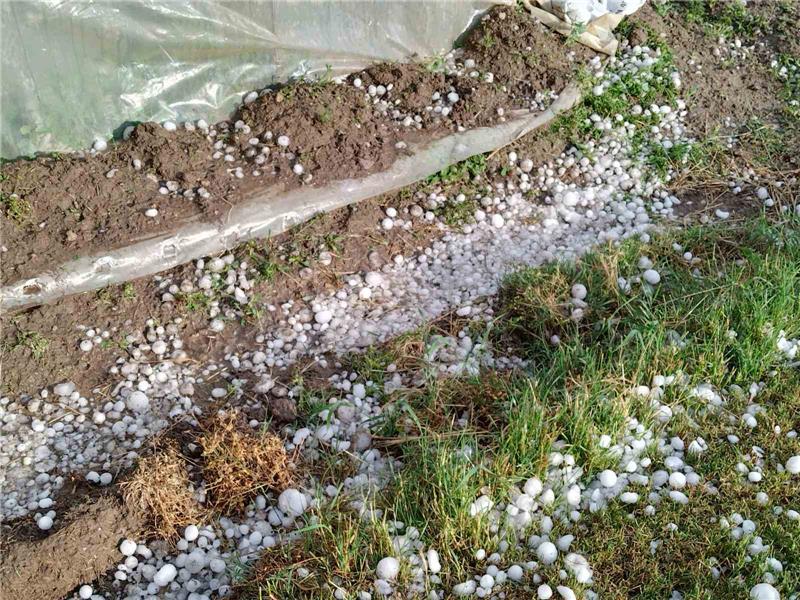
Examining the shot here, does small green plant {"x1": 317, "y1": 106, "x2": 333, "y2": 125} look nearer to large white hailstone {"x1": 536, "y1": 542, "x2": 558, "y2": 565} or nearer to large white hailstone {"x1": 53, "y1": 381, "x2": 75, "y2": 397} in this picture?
large white hailstone {"x1": 53, "y1": 381, "x2": 75, "y2": 397}

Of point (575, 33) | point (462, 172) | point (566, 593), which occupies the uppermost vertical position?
point (575, 33)

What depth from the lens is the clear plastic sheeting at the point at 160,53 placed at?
11.8 ft

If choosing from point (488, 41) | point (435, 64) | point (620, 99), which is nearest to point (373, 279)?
point (435, 64)

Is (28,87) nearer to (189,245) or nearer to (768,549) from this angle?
(189,245)

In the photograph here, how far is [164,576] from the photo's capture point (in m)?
2.65

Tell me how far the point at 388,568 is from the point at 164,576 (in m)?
0.74

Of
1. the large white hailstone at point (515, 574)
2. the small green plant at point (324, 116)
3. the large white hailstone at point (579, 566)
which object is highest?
the small green plant at point (324, 116)

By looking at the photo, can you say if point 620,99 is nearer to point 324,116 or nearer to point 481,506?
point 324,116

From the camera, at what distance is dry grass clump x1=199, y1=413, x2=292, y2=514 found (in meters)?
2.83

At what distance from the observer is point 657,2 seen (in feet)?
16.9

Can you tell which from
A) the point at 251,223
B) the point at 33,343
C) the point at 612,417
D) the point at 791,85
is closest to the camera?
the point at 612,417

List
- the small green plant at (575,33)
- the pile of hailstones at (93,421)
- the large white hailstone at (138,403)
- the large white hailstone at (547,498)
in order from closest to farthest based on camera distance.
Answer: the large white hailstone at (547,498), the pile of hailstones at (93,421), the large white hailstone at (138,403), the small green plant at (575,33)

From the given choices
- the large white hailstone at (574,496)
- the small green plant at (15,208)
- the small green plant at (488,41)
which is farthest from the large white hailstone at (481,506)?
the small green plant at (488,41)

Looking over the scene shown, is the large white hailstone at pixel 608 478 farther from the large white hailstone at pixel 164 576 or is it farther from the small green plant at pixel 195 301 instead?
the small green plant at pixel 195 301
